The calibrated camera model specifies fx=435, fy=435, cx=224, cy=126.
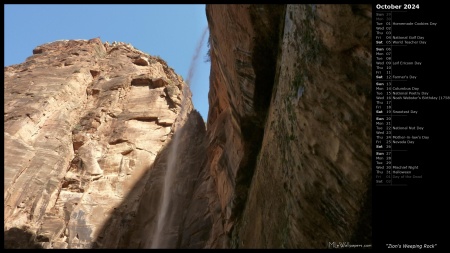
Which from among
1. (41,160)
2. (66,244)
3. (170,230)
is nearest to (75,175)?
(41,160)

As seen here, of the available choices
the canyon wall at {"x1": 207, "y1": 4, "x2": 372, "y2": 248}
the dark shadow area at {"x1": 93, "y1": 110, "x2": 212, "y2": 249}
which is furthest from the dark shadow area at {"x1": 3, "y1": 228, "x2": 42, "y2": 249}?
the canyon wall at {"x1": 207, "y1": 4, "x2": 372, "y2": 248}

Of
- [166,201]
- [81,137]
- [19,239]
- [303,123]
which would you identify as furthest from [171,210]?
[303,123]

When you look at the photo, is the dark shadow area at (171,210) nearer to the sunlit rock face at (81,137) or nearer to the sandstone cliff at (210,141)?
the sandstone cliff at (210,141)

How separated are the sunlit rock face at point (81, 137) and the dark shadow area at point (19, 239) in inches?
5.5

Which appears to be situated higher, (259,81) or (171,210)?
(259,81)

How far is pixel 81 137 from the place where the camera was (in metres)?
29.2

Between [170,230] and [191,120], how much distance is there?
10095 mm

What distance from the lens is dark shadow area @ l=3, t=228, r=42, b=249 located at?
2110 centimetres

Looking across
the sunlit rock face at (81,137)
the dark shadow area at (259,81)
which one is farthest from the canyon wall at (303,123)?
the sunlit rock face at (81,137)

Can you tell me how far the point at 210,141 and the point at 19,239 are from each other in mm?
11042

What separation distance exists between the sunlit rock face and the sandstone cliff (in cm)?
9

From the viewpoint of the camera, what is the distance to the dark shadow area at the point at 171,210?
74.0ft

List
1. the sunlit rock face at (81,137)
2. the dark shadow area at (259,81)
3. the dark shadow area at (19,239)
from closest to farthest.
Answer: the dark shadow area at (259,81) < the dark shadow area at (19,239) < the sunlit rock face at (81,137)

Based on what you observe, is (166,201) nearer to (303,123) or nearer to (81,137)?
(81,137)
